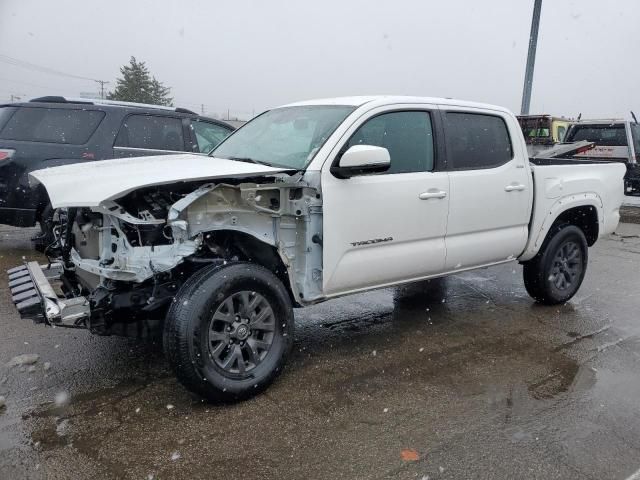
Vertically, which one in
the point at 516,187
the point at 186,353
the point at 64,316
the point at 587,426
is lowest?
the point at 587,426

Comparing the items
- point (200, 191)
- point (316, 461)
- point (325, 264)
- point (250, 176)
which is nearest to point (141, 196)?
point (200, 191)

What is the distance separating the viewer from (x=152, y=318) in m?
3.42

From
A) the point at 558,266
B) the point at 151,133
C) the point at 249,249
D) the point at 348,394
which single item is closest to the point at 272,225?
the point at 249,249

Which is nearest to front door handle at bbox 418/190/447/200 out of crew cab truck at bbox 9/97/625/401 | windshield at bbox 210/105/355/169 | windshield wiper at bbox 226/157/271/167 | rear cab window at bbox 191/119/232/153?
crew cab truck at bbox 9/97/625/401

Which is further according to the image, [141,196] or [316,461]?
[141,196]

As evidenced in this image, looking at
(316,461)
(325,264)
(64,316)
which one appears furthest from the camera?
(325,264)

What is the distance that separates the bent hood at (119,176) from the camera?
2957mm

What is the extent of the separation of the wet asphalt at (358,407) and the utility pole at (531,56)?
1321 centimetres

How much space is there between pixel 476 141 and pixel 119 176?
294 centimetres

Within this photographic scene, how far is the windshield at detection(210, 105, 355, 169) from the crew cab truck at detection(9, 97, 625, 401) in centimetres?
2

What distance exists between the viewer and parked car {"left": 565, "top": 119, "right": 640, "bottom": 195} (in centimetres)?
1333

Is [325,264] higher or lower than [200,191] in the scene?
lower

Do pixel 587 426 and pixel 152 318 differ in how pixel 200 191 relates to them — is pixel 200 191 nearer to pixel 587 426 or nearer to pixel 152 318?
pixel 152 318

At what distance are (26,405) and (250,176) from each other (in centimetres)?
191
